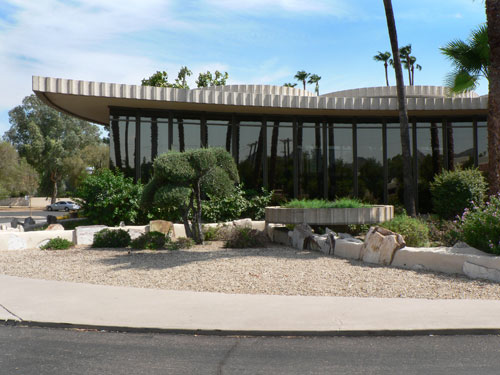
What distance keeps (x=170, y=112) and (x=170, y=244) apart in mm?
7830

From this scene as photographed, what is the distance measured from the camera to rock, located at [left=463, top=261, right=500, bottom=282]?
8.01 meters

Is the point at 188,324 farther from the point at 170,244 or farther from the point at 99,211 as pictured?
the point at 99,211

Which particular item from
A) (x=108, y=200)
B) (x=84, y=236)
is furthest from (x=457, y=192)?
(x=84, y=236)

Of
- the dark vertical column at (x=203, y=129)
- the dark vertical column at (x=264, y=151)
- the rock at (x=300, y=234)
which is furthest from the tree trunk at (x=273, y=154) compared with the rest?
the rock at (x=300, y=234)

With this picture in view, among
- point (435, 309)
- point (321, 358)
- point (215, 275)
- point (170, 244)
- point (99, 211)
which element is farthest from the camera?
point (99, 211)

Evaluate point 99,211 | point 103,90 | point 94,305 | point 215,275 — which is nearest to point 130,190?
point 99,211

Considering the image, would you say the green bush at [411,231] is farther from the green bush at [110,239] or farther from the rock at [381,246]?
the green bush at [110,239]

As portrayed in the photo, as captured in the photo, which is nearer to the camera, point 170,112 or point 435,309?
point 435,309

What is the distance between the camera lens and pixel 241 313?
6.21m

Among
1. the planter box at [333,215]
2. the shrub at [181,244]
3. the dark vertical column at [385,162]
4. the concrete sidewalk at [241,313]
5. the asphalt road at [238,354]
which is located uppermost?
the dark vertical column at [385,162]

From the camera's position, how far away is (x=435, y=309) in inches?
249

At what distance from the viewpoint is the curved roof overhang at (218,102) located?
51.1ft

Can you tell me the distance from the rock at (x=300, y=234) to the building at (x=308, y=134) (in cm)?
661

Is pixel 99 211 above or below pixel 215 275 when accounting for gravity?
above
